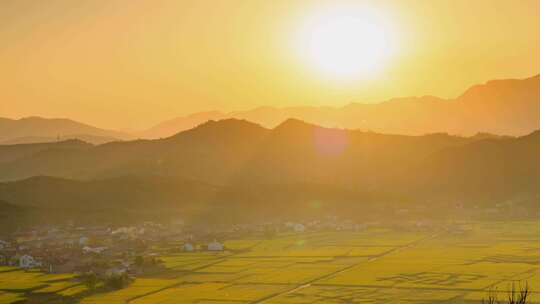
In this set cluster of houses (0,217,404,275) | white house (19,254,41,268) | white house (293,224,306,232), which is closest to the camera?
white house (19,254,41,268)

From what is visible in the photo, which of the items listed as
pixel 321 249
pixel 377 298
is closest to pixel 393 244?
pixel 321 249

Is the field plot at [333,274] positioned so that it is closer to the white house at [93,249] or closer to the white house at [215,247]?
the white house at [215,247]

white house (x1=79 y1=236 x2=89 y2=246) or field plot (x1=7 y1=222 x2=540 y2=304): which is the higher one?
white house (x1=79 y1=236 x2=89 y2=246)

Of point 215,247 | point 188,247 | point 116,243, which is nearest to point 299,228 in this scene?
point 215,247

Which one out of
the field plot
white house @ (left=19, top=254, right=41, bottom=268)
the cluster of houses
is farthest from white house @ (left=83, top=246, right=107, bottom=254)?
the field plot

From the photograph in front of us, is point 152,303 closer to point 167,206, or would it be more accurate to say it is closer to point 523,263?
point 523,263

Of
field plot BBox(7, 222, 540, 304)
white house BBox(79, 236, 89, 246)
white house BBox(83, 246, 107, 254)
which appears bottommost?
field plot BBox(7, 222, 540, 304)

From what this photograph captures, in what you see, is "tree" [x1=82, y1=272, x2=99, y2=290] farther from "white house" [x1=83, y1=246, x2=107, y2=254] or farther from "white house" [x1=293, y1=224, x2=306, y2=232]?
"white house" [x1=293, y1=224, x2=306, y2=232]

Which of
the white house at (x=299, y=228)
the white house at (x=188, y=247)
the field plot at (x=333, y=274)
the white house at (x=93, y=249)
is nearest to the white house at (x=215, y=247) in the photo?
the field plot at (x=333, y=274)

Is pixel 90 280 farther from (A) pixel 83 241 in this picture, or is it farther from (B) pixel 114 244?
(A) pixel 83 241
